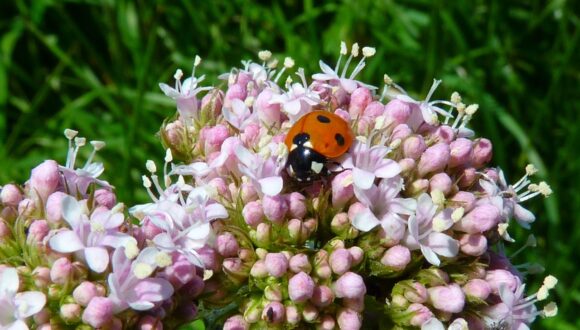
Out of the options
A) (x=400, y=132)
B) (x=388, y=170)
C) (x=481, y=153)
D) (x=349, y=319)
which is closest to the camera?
(x=349, y=319)

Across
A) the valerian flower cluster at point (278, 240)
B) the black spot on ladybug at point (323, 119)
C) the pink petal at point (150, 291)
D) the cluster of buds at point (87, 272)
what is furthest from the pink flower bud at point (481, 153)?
the pink petal at point (150, 291)

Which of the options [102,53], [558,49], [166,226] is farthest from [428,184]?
[102,53]

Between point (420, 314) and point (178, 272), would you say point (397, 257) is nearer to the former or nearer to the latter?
point (420, 314)

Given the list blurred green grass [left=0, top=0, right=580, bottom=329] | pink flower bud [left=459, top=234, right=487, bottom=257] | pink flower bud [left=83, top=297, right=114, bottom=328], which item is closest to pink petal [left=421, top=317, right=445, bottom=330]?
pink flower bud [left=459, top=234, right=487, bottom=257]

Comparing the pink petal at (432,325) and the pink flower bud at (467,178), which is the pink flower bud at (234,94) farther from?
the pink petal at (432,325)

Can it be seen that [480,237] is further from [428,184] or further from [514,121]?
[514,121]

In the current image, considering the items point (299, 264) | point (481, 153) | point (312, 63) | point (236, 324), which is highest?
point (481, 153)

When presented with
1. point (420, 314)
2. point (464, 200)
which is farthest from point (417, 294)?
point (464, 200)
